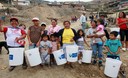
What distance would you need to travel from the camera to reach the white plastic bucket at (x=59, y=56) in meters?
5.77

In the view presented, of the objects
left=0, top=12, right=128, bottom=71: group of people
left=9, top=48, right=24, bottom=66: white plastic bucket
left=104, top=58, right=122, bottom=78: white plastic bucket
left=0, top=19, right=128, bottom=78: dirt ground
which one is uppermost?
left=0, top=12, right=128, bottom=71: group of people

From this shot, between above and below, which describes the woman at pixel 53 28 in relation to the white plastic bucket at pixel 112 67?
above

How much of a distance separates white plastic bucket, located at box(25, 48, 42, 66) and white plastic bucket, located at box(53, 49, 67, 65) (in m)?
0.48

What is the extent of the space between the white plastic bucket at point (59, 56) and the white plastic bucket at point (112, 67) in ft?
3.99

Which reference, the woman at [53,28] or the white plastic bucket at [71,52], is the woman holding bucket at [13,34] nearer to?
the woman at [53,28]

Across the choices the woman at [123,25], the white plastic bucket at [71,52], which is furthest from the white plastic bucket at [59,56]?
the woman at [123,25]

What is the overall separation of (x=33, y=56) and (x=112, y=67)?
2.15m

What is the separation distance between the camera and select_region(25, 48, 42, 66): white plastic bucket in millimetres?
5516

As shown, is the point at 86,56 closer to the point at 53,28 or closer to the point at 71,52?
the point at 71,52

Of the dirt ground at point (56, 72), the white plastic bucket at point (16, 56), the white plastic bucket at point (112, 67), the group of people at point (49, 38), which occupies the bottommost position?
the dirt ground at point (56, 72)

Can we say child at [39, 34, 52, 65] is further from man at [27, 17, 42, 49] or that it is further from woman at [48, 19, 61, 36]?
woman at [48, 19, 61, 36]

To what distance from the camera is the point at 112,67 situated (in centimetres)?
560

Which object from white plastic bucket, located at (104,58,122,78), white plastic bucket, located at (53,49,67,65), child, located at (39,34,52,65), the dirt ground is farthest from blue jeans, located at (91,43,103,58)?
child, located at (39,34,52,65)

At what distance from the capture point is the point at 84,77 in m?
5.85
